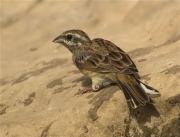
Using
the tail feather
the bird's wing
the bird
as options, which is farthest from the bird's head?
the tail feather

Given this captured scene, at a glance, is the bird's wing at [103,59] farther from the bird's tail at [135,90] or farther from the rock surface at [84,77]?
the rock surface at [84,77]

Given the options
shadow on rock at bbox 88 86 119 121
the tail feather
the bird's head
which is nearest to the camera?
the tail feather

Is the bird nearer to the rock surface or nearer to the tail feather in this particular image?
the tail feather

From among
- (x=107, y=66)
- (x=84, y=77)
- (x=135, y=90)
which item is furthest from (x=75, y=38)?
(x=135, y=90)

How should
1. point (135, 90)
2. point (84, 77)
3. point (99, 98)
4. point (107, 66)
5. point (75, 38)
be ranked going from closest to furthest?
point (135, 90), point (99, 98), point (107, 66), point (75, 38), point (84, 77)

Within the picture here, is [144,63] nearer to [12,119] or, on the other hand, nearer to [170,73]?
[170,73]

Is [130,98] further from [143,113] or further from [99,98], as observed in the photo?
[99,98]

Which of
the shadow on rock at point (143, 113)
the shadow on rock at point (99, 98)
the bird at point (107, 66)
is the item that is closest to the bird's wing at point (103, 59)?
the bird at point (107, 66)
